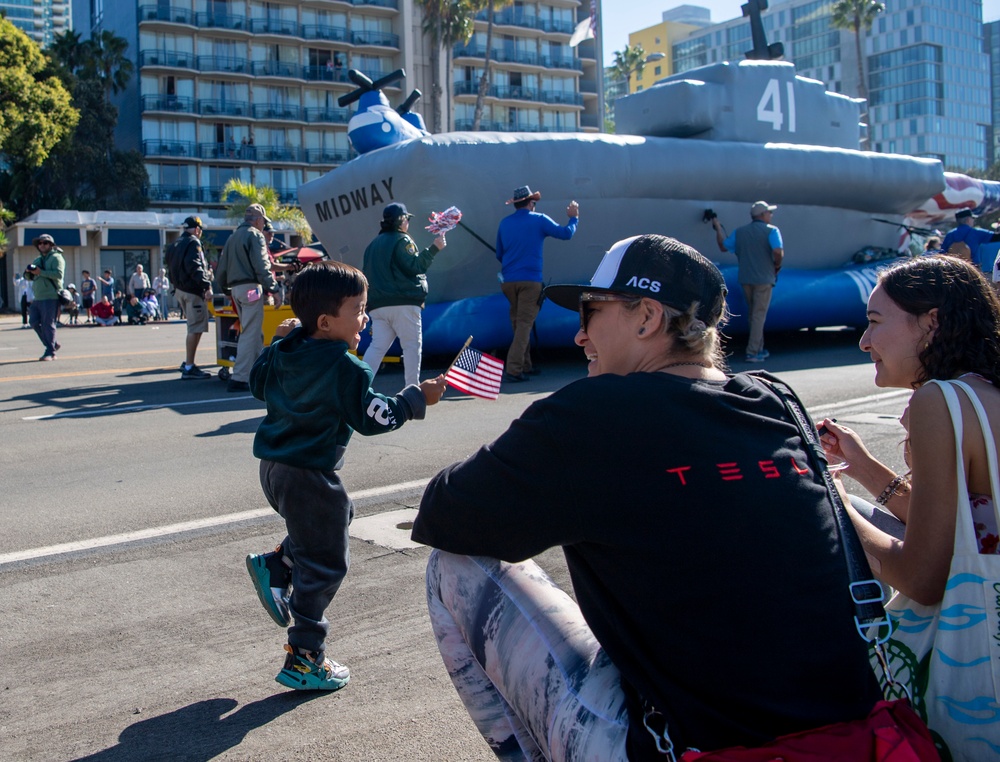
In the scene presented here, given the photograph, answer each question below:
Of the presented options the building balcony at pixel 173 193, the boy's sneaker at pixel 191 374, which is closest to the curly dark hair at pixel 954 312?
the boy's sneaker at pixel 191 374

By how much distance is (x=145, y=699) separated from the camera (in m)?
2.95

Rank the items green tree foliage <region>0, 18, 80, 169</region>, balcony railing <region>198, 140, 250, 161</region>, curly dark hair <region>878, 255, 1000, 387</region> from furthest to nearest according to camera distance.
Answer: balcony railing <region>198, 140, 250, 161</region>, green tree foliage <region>0, 18, 80, 169</region>, curly dark hair <region>878, 255, 1000, 387</region>

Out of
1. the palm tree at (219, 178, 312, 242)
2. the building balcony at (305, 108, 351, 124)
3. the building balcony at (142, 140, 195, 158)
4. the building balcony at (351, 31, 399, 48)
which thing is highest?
the building balcony at (351, 31, 399, 48)

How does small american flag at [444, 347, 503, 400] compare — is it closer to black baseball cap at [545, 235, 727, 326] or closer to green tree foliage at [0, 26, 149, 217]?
black baseball cap at [545, 235, 727, 326]

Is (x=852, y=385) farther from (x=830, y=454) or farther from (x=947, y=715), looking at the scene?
(x=947, y=715)

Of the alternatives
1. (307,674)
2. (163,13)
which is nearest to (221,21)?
(163,13)

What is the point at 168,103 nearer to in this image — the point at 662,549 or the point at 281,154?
the point at 281,154

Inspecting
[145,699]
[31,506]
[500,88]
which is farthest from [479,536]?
[500,88]

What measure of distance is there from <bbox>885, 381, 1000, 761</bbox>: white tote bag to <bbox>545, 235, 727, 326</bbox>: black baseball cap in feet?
1.97

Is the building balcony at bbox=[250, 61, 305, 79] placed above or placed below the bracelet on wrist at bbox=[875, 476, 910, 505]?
above

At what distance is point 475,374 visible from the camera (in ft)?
11.5

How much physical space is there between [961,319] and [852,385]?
7449 mm

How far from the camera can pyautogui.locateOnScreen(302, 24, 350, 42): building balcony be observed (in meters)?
59.8

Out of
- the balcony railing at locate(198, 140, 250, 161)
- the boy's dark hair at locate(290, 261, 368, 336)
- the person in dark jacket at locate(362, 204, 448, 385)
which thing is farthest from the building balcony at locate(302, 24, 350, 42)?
the boy's dark hair at locate(290, 261, 368, 336)
